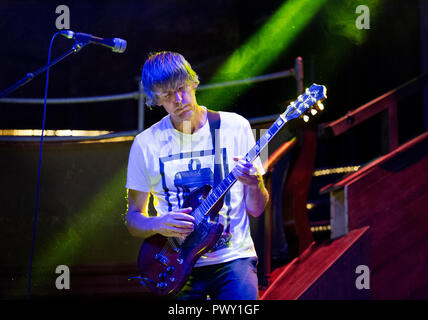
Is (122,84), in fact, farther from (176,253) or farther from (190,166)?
(176,253)

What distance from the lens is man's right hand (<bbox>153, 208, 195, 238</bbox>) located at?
101 inches

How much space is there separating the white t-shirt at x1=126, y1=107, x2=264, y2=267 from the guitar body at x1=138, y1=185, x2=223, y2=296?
2.5 inches

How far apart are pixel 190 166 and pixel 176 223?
1.04ft

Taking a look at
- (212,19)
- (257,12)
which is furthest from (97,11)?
(257,12)

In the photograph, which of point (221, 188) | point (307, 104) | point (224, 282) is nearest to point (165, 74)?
point (221, 188)

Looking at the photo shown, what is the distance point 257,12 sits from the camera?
7117mm

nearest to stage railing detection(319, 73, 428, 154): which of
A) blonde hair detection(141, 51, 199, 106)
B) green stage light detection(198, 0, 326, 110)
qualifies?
green stage light detection(198, 0, 326, 110)

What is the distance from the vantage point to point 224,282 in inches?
99.7

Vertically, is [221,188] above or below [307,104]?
below

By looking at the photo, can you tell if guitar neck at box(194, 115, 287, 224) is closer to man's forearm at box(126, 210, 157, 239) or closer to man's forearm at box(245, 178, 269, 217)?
man's forearm at box(245, 178, 269, 217)

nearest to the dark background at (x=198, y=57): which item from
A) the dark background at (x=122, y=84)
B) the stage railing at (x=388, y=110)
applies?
the dark background at (x=122, y=84)

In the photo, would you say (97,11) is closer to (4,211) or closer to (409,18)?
(4,211)

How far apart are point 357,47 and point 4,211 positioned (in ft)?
14.9
